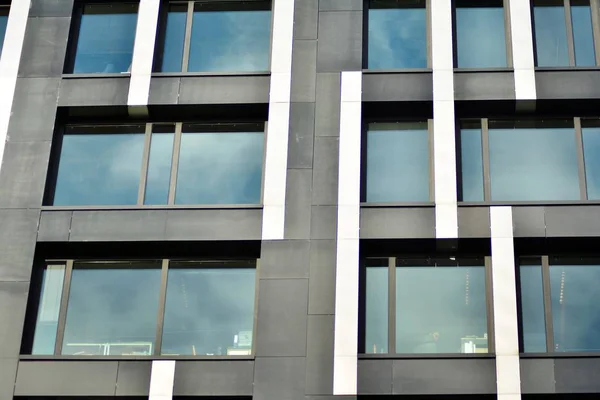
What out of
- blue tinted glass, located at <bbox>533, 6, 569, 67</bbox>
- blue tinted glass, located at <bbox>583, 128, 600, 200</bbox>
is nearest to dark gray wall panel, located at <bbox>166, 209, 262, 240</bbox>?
blue tinted glass, located at <bbox>583, 128, 600, 200</bbox>

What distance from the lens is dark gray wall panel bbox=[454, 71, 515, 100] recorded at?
2566 centimetres

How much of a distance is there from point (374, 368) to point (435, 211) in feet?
13.9

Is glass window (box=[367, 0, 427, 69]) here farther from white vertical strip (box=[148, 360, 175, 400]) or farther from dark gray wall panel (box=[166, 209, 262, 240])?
white vertical strip (box=[148, 360, 175, 400])

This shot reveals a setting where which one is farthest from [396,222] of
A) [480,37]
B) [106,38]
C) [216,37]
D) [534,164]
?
[106,38]

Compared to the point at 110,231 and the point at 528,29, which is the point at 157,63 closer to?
the point at 110,231

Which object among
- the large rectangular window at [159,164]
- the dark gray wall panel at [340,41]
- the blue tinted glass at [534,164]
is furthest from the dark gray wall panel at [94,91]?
the blue tinted glass at [534,164]

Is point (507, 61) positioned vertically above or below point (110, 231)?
above

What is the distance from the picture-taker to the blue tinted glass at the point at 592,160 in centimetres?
2531

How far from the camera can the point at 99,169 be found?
26.4 m

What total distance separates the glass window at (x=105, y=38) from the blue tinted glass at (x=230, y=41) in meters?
1.83

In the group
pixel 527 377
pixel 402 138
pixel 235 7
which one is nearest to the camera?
pixel 527 377

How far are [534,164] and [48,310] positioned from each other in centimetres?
1314

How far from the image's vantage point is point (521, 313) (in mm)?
24141

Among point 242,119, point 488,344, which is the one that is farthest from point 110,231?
point 488,344
